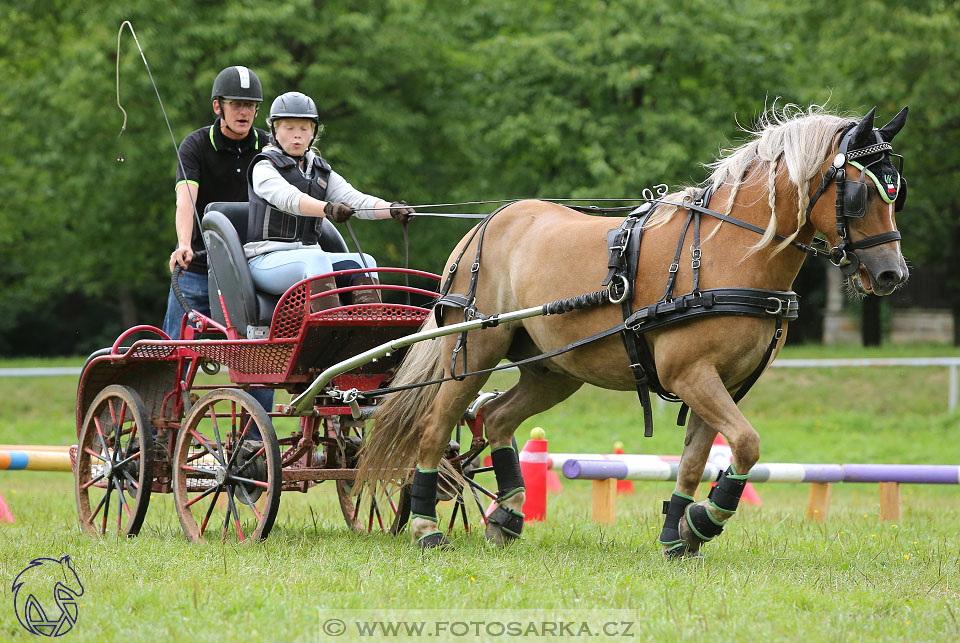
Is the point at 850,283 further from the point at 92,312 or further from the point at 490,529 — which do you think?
the point at 92,312

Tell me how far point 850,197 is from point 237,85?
153 inches

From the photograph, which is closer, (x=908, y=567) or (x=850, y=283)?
(x=850, y=283)

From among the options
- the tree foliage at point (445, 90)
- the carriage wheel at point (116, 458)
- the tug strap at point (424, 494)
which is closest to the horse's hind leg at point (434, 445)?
the tug strap at point (424, 494)

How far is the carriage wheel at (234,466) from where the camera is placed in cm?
572

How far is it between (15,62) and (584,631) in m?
20.0

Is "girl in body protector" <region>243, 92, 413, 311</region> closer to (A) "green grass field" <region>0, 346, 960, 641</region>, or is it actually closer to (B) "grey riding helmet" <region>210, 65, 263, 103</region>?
(B) "grey riding helmet" <region>210, 65, 263, 103</region>

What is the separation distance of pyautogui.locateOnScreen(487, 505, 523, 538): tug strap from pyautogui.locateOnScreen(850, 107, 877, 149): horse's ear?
2656mm

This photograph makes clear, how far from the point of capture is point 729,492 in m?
5.03

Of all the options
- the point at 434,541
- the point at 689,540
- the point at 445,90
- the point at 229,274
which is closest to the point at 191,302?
the point at 229,274

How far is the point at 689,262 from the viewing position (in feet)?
16.8

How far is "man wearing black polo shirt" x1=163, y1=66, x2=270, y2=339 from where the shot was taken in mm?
6992

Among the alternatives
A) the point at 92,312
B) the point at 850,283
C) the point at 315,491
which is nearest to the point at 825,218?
the point at 850,283

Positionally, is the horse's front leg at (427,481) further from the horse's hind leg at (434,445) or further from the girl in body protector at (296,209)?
the girl in body protector at (296,209)

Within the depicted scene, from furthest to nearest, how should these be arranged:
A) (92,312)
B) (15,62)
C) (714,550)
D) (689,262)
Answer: (92,312) → (15,62) → (714,550) → (689,262)
